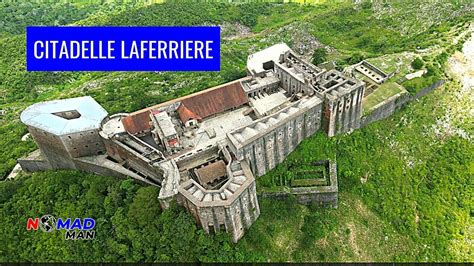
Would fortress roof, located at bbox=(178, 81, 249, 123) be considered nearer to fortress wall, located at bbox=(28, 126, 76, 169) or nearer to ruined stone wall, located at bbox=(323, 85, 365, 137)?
ruined stone wall, located at bbox=(323, 85, 365, 137)

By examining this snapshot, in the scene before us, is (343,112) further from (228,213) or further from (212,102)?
(228,213)

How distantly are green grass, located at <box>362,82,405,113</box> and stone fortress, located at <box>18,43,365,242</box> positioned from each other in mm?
4139

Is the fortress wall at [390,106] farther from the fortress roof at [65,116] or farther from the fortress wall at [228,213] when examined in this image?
the fortress roof at [65,116]

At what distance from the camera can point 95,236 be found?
55.2m

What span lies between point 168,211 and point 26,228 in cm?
2267

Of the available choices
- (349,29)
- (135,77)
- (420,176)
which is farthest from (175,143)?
(349,29)

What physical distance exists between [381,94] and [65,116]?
1908 inches

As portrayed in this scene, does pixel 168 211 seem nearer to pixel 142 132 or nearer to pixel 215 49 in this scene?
pixel 142 132

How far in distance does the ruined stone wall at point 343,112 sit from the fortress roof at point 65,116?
31706 mm

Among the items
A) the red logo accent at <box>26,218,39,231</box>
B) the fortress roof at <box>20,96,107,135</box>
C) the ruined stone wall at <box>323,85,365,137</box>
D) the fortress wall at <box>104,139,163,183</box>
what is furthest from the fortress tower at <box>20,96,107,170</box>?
the ruined stone wall at <box>323,85,365,137</box>

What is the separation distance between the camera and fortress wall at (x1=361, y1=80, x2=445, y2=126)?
65688mm

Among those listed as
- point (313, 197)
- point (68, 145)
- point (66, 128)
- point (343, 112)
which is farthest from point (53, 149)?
point (343, 112)

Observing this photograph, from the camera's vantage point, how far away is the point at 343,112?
61.0 metres

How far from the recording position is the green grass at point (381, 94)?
66688mm
